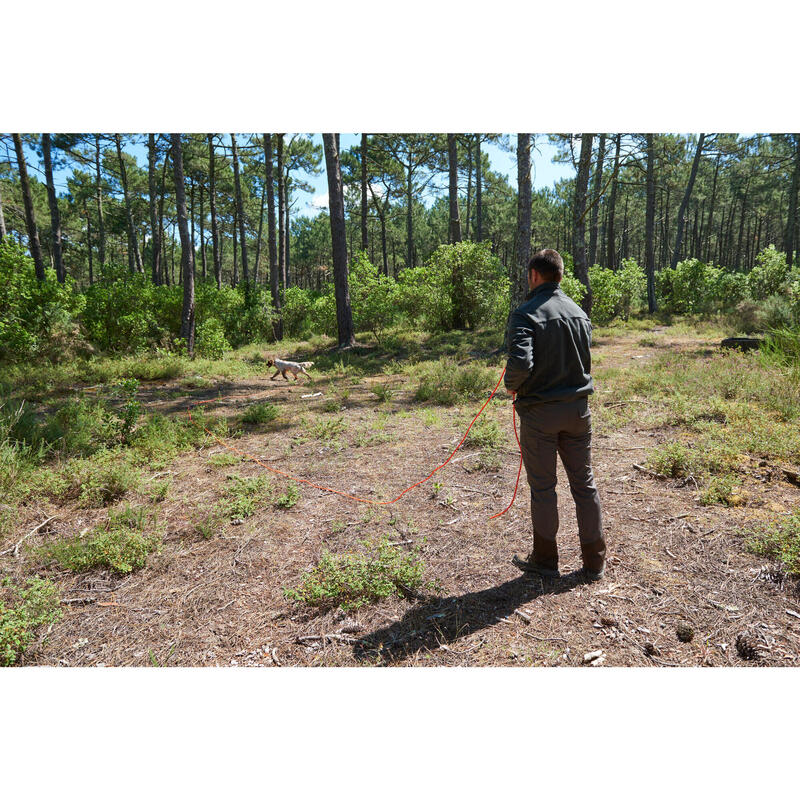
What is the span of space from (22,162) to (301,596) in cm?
1597

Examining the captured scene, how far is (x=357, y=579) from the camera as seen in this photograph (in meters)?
3.06

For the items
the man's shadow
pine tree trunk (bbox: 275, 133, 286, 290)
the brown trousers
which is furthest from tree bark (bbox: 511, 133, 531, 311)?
pine tree trunk (bbox: 275, 133, 286, 290)

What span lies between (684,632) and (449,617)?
1.32 metres

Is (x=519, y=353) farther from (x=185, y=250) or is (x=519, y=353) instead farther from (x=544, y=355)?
(x=185, y=250)

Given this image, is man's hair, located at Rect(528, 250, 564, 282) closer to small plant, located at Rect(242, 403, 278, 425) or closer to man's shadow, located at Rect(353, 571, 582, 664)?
man's shadow, located at Rect(353, 571, 582, 664)

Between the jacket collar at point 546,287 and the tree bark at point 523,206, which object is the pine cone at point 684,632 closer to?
the jacket collar at point 546,287

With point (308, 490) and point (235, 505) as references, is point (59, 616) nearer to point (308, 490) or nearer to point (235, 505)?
point (235, 505)

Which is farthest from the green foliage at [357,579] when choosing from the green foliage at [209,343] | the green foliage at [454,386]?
the green foliage at [209,343]

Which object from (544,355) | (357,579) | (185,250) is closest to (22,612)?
(357,579)

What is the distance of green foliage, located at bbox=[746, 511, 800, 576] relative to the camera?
300cm

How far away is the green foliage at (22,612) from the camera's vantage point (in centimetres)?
256

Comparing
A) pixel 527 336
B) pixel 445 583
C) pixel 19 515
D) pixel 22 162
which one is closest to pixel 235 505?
pixel 19 515

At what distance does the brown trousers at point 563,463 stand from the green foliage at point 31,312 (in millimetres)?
10281

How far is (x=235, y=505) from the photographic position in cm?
419
